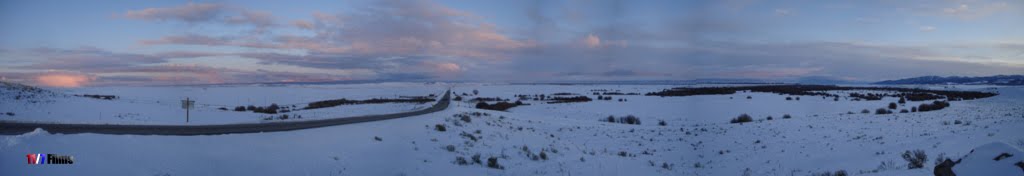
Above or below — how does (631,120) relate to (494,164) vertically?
below

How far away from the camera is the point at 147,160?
30.8ft

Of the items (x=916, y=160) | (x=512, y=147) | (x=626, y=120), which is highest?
(x=916, y=160)

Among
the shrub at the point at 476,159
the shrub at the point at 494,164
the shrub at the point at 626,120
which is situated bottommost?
→ the shrub at the point at 626,120

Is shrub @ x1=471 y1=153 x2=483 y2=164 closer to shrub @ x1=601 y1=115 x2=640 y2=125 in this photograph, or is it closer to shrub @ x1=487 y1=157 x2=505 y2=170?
shrub @ x1=487 y1=157 x2=505 y2=170

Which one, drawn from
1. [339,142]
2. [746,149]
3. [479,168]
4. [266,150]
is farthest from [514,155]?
[746,149]

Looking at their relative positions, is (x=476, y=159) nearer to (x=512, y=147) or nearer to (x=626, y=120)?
(x=512, y=147)

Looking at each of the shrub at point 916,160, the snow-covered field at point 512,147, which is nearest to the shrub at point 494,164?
the snow-covered field at point 512,147

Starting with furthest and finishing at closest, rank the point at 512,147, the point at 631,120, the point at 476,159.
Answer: the point at 631,120 → the point at 512,147 → the point at 476,159

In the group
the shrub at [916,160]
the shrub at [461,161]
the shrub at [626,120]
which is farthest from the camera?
the shrub at [626,120]

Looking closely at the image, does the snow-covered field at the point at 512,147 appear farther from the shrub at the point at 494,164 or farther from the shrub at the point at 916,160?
the shrub at the point at 916,160

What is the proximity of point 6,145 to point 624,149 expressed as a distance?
693 inches

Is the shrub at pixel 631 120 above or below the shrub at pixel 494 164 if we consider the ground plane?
below

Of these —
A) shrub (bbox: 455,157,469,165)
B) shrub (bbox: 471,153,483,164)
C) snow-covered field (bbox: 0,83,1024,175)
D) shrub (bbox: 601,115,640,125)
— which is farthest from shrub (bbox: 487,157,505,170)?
shrub (bbox: 601,115,640,125)

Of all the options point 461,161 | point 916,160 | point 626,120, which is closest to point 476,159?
point 461,161
